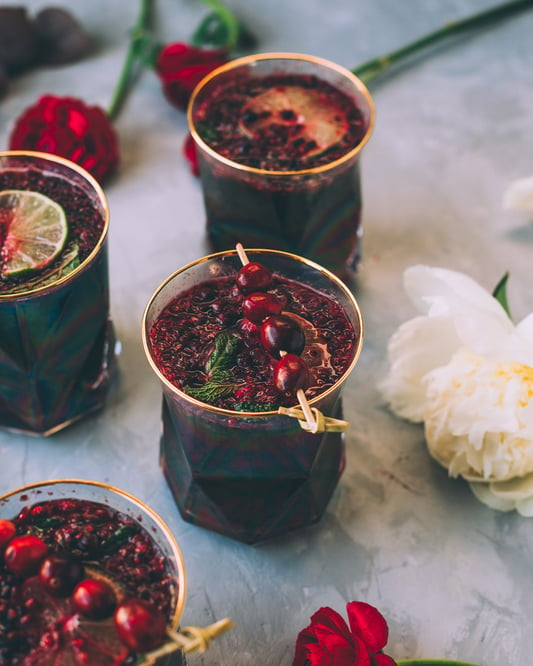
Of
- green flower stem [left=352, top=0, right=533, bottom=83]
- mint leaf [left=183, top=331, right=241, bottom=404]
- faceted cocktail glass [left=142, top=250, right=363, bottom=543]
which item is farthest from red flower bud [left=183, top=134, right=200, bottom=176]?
mint leaf [left=183, top=331, right=241, bottom=404]

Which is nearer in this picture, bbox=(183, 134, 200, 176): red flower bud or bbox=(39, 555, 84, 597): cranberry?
bbox=(39, 555, 84, 597): cranberry

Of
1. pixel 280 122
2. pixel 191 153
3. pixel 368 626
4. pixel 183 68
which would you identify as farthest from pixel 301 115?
pixel 368 626

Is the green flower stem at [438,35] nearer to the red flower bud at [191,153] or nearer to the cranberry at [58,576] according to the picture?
the red flower bud at [191,153]

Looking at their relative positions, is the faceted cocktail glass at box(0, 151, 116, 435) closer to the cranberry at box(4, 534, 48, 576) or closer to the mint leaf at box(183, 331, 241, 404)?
the mint leaf at box(183, 331, 241, 404)

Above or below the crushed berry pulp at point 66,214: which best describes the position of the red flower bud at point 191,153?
below

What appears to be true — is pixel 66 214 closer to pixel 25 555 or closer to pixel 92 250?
pixel 92 250

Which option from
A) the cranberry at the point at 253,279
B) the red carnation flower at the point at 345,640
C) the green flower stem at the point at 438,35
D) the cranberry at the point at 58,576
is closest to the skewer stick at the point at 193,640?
the cranberry at the point at 58,576

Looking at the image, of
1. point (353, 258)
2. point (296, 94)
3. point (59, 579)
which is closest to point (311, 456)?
point (59, 579)
